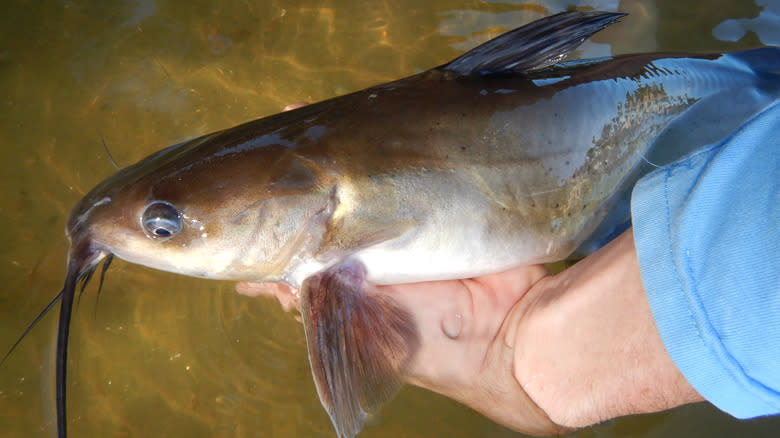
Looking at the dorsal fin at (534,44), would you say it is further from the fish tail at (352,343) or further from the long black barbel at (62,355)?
the long black barbel at (62,355)

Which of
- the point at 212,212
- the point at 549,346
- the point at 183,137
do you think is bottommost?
the point at 549,346

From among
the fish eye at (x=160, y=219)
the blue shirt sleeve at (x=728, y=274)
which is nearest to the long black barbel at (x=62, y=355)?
the fish eye at (x=160, y=219)

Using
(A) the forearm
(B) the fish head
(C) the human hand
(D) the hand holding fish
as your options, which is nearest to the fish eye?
(B) the fish head

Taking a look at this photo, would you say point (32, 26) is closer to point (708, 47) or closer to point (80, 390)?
point (80, 390)

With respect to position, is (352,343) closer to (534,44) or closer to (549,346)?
(549,346)

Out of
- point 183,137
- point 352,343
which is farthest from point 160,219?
point 183,137

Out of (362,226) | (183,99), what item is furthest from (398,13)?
(362,226)
